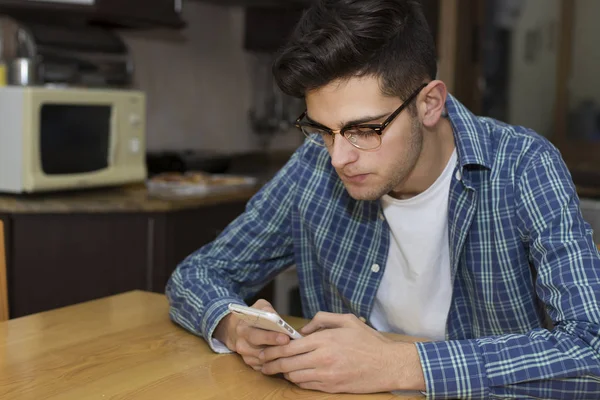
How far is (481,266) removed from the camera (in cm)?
153

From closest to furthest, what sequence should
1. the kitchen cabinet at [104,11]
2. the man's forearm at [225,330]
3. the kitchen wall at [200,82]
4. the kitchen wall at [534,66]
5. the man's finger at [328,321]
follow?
the man's finger at [328,321] → the man's forearm at [225,330] → the kitchen cabinet at [104,11] → the kitchen wall at [200,82] → the kitchen wall at [534,66]

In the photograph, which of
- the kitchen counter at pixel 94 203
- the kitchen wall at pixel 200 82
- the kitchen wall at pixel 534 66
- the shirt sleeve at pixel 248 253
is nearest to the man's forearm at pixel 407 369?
the shirt sleeve at pixel 248 253

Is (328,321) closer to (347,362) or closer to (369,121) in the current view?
(347,362)

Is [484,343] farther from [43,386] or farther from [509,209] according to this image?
[43,386]

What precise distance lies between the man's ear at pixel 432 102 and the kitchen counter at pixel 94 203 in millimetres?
1314

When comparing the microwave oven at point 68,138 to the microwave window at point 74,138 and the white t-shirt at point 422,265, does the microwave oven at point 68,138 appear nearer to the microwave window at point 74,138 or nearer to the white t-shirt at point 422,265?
the microwave window at point 74,138

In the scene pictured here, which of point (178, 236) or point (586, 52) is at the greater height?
point (586, 52)

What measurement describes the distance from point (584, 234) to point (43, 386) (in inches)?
33.6

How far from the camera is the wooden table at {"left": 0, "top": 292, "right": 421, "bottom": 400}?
115cm

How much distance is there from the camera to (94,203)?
8.61 feet

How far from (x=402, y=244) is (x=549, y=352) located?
47 cm

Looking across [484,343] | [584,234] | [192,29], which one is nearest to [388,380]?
[484,343]

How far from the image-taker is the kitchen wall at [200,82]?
3.67 metres

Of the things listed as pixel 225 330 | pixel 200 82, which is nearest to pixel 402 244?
pixel 225 330
